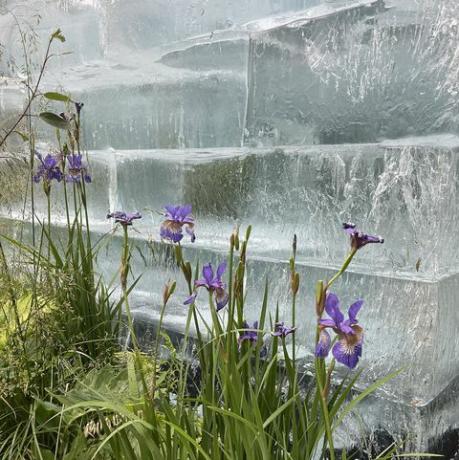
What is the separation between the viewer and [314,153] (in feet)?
6.49

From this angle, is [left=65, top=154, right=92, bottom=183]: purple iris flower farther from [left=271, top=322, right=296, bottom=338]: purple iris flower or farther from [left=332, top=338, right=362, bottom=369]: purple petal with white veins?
[left=332, top=338, right=362, bottom=369]: purple petal with white veins

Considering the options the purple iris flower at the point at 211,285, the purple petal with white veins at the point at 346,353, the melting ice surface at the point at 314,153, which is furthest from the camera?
the melting ice surface at the point at 314,153

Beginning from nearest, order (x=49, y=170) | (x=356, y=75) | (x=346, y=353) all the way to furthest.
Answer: (x=346, y=353) → (x=49, y=170) → (x=356, y=75)

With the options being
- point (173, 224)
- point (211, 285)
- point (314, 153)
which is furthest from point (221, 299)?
point (314, 153)

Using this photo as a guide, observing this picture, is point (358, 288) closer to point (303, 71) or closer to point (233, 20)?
point (303, 71)

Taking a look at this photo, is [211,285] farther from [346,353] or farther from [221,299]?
[346,353]

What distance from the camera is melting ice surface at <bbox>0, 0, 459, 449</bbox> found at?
1635 mm

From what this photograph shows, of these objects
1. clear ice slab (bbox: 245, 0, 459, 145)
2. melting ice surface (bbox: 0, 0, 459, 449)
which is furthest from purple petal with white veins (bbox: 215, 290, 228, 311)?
clear ice slab (bbox: 245, 0, 459, 145)

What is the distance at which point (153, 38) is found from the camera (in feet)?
9.51

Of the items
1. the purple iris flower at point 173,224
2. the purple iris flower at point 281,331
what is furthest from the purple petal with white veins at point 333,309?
the purple iris flower at point 173,224

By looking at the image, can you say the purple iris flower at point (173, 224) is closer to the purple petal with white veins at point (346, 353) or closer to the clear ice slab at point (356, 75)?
the purple petal with white veins at point (346, 353)

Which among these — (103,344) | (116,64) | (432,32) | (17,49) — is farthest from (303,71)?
(17,49)

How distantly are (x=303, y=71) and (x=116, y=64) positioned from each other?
1436 mm

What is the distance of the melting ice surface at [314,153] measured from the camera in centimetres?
163
